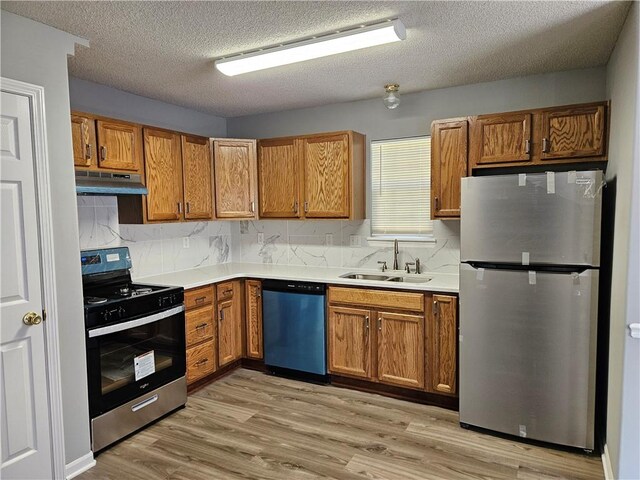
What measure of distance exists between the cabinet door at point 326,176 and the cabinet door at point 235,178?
575mm

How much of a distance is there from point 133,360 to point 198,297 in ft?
2.49

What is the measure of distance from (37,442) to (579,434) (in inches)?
122

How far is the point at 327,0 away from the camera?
6.89 feet

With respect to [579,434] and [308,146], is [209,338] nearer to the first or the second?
[308,146]

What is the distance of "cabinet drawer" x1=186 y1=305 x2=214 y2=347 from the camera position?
11.5 feet

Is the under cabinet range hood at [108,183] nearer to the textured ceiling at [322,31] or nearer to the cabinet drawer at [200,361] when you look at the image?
the textured ceiling at [322,31]

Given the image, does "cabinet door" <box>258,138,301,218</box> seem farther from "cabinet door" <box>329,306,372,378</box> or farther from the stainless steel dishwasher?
"cabinet door" <box>329,306,372,378</box>

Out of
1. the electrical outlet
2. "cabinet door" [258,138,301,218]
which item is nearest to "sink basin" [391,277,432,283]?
the electrical outlet

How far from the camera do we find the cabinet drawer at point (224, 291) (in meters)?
3.79

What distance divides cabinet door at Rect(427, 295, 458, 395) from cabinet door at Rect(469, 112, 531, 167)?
1086mm

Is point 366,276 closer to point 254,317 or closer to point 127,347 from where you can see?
point 254,317

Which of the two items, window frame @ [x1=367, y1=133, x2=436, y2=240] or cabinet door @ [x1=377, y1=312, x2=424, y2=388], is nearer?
cabinet door @ [x1=377, y1=312, x2=424, y2=388]

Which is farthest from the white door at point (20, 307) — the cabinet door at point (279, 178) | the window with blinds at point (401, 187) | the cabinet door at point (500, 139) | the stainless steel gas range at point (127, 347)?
the cabinet door at point (500, 139)

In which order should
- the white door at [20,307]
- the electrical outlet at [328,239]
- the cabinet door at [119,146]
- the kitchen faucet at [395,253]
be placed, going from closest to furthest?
the white door at [20,307]
the cabinet door at [119,146]
the kitchen faucet at [395,253]
the electrical outlet at [328,239]
